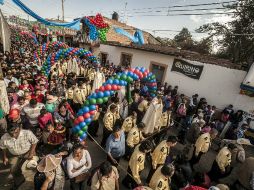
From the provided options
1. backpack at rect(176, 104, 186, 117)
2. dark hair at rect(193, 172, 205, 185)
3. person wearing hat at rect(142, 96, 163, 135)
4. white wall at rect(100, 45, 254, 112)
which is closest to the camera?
dark hair at rect(193, 172, 205, 185)

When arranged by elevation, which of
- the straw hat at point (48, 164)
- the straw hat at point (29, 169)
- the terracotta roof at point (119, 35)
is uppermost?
the terracotta roof at point (119, 35)

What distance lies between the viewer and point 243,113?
28.8 feet

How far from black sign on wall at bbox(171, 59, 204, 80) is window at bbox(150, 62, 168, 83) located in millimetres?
846

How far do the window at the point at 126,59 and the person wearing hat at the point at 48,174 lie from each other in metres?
13.8

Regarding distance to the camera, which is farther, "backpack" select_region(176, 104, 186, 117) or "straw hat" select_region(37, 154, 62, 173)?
"backpack" select_region(176, 104, 186, 117)

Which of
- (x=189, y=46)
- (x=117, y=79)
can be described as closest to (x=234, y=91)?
(x=117, y=79)

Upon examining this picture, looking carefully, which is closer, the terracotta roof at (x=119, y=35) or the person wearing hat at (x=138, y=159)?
the person wearing hat at (x=138, y=159)

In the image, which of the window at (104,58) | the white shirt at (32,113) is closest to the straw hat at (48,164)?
the white shirt at (32,113)

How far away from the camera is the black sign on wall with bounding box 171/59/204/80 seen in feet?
35.6

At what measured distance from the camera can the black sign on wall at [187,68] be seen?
10.9 meters

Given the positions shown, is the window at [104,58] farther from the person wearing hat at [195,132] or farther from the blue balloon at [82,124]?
the blue balloon at [82,124]

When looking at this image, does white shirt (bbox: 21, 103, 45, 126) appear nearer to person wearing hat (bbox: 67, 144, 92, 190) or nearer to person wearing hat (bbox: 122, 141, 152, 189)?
person wearing hat (bbox: 67, 144, 92, 190)

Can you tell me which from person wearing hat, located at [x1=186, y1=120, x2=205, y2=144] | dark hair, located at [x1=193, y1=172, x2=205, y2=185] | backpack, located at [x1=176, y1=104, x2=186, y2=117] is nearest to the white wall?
backpack, located at [x1=176, y1=104, x2=186, y2=117]

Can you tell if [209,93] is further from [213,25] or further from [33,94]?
[213,25]
